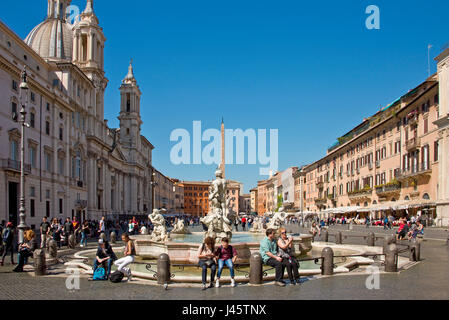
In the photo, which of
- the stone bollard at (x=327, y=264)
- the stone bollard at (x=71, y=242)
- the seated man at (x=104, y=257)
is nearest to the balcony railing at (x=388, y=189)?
the stone bollard at (x=71, y=242)

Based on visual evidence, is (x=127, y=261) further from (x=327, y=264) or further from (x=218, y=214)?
(x=327, y=264)

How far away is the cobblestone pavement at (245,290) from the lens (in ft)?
29.5

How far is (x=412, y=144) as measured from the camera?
41.4 metres

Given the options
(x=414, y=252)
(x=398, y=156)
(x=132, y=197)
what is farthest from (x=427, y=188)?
(x=132, y=197)

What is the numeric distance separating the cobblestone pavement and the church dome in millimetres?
47162

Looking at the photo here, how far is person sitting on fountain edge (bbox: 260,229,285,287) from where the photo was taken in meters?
10.1

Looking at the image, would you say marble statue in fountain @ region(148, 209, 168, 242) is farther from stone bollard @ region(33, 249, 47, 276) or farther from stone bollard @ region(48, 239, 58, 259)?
stone bollard @ region(33, 249, 47, 276)

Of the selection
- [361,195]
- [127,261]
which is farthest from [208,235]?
[361,195]

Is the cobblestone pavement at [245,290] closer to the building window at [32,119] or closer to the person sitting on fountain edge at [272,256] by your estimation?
the person sitting on fountain edge at [272,256]

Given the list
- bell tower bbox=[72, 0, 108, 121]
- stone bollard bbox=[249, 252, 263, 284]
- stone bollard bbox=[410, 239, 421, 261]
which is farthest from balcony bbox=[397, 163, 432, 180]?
bell tower bbox=[72, 0, 108, 121]

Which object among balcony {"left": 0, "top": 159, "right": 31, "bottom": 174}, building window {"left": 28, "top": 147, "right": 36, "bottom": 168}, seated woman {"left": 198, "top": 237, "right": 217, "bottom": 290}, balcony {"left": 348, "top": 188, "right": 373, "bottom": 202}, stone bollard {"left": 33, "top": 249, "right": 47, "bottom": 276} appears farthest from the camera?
balcony {"left": 348, "top": 188, "right": 373, "bottom": 202}
